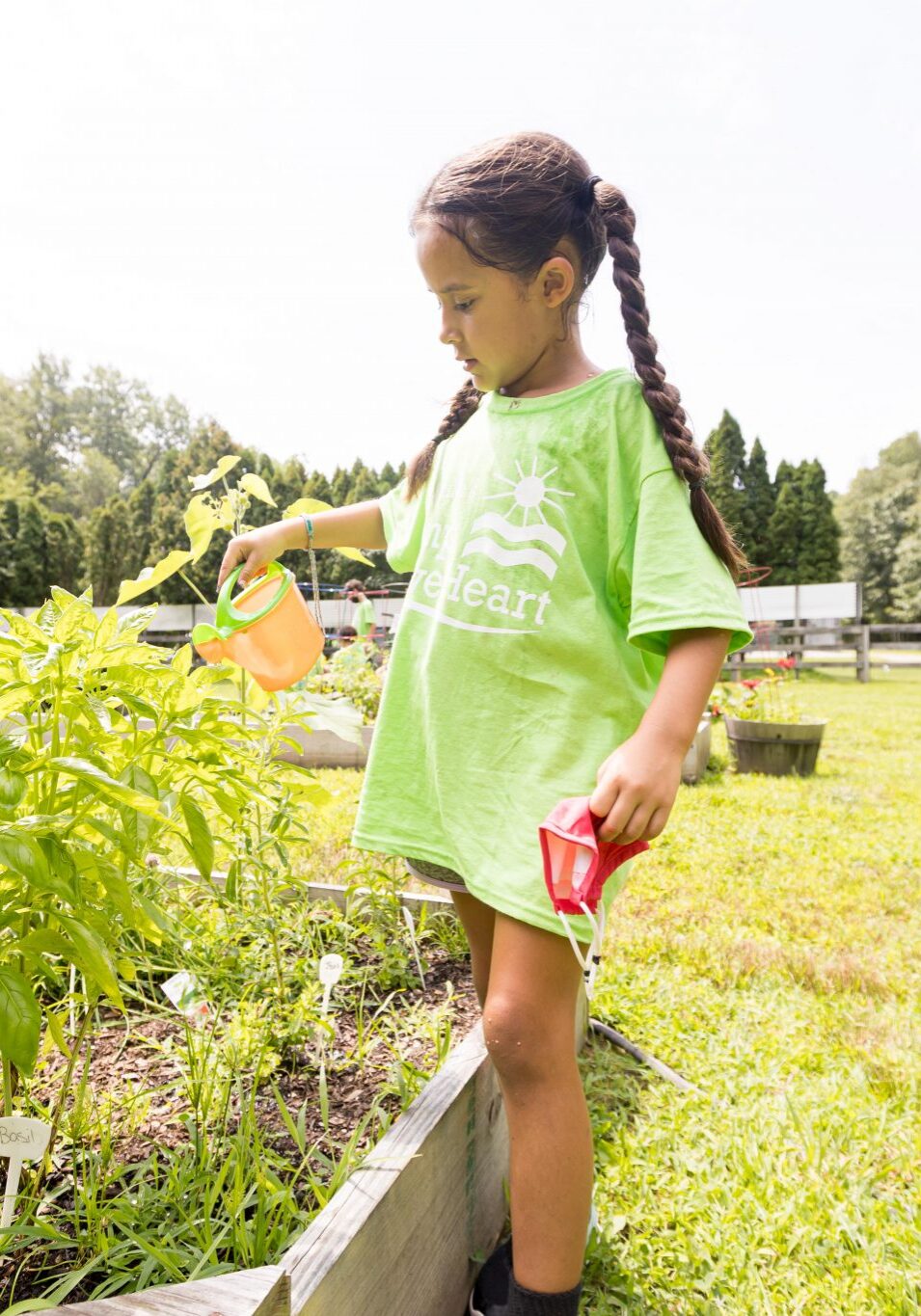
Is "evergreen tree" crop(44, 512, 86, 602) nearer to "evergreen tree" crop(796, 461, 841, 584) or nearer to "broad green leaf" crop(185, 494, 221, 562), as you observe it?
"evergreen tree" crop(796, 461, 841, 584)

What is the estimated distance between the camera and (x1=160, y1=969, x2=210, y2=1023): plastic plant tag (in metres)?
1.28

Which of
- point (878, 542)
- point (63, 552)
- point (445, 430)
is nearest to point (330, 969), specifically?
point (445, 430)

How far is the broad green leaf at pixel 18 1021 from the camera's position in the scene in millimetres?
710

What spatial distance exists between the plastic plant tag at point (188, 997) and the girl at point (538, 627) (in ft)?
1.24

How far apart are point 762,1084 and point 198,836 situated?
4.21ft

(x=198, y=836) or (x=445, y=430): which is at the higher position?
(x=445, y=430)

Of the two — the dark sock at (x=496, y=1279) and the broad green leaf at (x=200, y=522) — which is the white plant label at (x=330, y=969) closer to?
the dark sock at (x=496, y=1279)

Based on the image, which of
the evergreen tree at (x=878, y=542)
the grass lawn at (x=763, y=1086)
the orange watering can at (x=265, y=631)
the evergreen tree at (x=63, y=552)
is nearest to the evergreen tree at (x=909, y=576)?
the evergreen tree at (x=878, y=542)

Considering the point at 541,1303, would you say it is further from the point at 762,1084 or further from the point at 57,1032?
the point at 762,1084

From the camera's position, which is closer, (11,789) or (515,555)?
(11,789)

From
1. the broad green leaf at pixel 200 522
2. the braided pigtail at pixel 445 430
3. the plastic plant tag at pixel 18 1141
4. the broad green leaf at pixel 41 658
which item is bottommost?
the plastic plant tag at pixel 18 1141

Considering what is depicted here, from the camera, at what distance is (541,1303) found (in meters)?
0.95

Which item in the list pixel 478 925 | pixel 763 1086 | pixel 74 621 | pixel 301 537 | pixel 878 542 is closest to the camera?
pixel 74 621

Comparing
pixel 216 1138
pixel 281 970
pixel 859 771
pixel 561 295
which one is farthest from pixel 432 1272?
pixel 859 771
